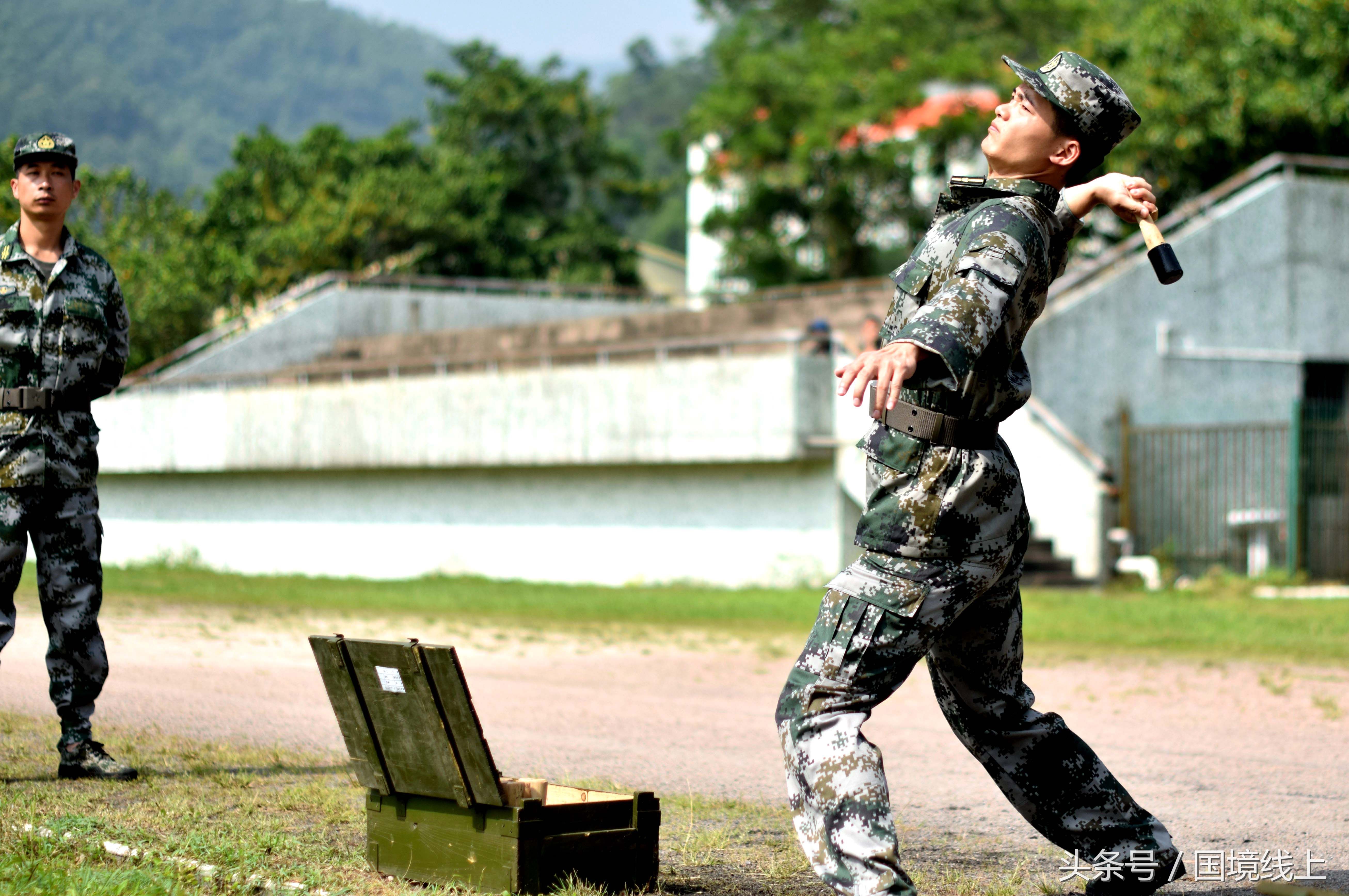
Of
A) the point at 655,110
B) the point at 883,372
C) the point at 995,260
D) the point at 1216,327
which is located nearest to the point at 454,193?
the point at 1216,327

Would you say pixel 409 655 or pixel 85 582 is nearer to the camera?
pixel 409 655

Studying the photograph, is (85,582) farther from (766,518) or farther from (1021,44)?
(1021,44)

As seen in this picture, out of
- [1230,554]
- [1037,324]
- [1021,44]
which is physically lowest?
[1230,554]

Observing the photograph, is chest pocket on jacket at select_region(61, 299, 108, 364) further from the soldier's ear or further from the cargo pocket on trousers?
the soldier's ear

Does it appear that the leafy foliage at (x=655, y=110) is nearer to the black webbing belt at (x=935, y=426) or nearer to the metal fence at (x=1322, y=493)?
the metal fence at (x=1322, y=493)

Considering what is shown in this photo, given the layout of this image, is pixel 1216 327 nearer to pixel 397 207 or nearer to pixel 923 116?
pixel 923 116

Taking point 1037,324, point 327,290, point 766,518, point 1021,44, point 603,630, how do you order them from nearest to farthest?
point 603,630 → point 766,518 → point 1037,324 → point 327,290 → point 1021,44

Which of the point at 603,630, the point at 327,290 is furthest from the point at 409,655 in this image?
the point at 327,290

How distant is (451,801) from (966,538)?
62.3 inches

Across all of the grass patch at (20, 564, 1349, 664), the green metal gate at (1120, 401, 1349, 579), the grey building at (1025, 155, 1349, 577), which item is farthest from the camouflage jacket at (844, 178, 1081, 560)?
the grey building at (1025, 155, 1349, 577)

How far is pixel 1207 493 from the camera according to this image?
20109 millimetres

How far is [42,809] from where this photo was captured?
190 inches

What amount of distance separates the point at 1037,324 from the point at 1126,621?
803 centimetres

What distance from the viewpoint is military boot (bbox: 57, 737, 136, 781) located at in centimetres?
551
